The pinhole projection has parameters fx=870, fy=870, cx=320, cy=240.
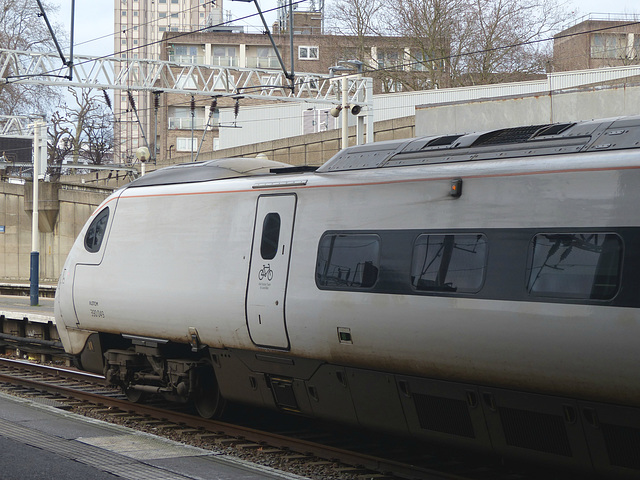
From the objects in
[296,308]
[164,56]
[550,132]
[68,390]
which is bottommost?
[68,390]

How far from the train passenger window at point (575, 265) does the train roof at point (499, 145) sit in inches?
32.4

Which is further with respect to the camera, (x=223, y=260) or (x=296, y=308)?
(x=223, y=260)

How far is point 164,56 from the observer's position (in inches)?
2763

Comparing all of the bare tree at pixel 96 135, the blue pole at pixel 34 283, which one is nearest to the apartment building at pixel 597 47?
the bare tree at pixel 96 135

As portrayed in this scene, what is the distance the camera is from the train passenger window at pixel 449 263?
24.7 ft

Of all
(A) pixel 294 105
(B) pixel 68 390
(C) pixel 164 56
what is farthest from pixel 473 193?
(C) pixel 164 56

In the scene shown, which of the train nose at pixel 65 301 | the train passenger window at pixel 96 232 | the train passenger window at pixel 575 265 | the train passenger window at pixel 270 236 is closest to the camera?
the train passenger window at pixel 575 265

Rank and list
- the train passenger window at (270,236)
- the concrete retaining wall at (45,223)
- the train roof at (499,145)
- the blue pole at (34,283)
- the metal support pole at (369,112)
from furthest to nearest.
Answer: the concrete retaining wall at (45,223) < the metal support pole at (369,112) < the blue pole at (34,283) < the train passenger window at (270,236) < the train roof at (499,145)

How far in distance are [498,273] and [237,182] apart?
3.89 m

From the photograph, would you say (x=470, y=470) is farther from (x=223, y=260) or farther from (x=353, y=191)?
(x=223, y=260)

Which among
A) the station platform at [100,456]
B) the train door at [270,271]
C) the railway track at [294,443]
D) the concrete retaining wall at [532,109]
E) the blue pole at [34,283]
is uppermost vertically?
the concrete retaining wall at [532,109]

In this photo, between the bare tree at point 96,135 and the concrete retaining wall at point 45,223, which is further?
the bare tree at point 96,135

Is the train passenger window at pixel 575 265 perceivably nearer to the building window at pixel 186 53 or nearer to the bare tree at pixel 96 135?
the bare tree at pixel 96 135

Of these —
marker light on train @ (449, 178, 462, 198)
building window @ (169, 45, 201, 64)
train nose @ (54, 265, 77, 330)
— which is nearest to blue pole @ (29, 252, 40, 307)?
train nose @ (54, 265, 77, 330)
